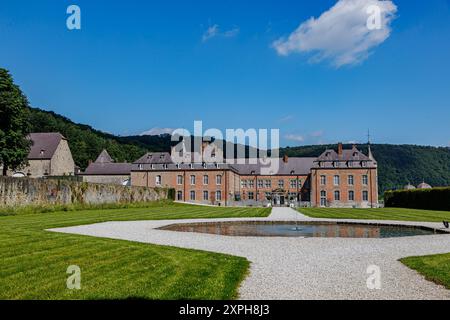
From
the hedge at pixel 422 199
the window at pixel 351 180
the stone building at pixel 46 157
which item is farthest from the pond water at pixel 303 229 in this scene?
the stone building at pixel 46 157

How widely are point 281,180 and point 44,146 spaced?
3192 centimetres

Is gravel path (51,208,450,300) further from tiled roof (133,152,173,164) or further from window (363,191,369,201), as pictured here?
tiled roof (133,152,173,164)

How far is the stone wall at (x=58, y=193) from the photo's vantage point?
20459mm

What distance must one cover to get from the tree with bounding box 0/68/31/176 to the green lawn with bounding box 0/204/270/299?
87.8ft

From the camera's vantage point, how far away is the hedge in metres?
31.2

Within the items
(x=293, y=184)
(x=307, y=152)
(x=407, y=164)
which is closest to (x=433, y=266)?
(x=293, y=184)

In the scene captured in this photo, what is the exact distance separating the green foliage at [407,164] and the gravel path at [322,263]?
80889 mm

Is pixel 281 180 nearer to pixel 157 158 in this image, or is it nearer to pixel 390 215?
pixel 157 158

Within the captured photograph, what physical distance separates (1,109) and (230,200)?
2744 centimetres

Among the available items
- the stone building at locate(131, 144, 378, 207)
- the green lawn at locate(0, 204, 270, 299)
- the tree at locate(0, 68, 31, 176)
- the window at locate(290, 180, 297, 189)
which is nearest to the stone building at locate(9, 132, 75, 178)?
the stone building at locate(131, 144, 378, 207)

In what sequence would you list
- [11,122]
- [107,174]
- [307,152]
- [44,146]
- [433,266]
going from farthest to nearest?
[307,152], [107,174], [44,146], [11,122], [433,266]

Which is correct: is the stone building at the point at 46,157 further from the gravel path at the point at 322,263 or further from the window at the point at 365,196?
the gravel path at the point at 322,263

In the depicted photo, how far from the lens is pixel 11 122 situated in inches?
1315
